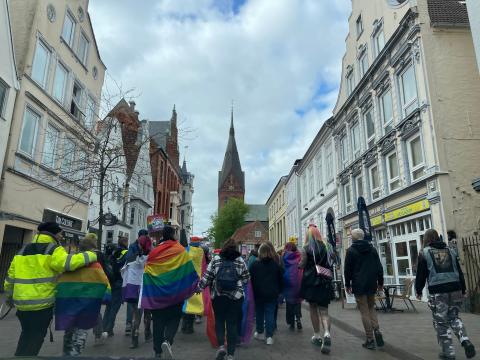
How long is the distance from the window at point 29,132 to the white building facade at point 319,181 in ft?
52.1

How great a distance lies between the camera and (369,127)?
63.4 feet

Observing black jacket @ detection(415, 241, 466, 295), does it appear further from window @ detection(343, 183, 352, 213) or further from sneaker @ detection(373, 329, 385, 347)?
window @ detection(343, 183, 352, 213)

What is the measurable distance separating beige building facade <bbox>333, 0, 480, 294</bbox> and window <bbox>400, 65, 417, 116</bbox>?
4cm

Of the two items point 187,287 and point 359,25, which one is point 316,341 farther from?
point 359,25

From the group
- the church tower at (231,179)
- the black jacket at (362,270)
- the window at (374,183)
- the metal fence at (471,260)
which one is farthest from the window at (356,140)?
the church tower at (231,179)

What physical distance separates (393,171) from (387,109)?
2.91 metres

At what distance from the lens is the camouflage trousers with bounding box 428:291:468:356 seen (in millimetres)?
5312

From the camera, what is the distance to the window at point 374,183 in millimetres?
18359

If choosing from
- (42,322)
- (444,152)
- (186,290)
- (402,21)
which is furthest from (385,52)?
(42,322)

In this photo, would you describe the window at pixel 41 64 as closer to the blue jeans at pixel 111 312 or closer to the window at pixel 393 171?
the blue jeans at pixel 111 312

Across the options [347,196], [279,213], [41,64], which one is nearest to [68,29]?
[41,64]

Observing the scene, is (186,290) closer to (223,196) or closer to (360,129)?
(360,129)

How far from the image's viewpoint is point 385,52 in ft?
54.5

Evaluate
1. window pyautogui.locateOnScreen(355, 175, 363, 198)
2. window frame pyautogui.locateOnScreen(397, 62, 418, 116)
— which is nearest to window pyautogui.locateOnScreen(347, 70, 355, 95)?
window pyautogui.locateOnScreen(355, 175, 363, 198)
